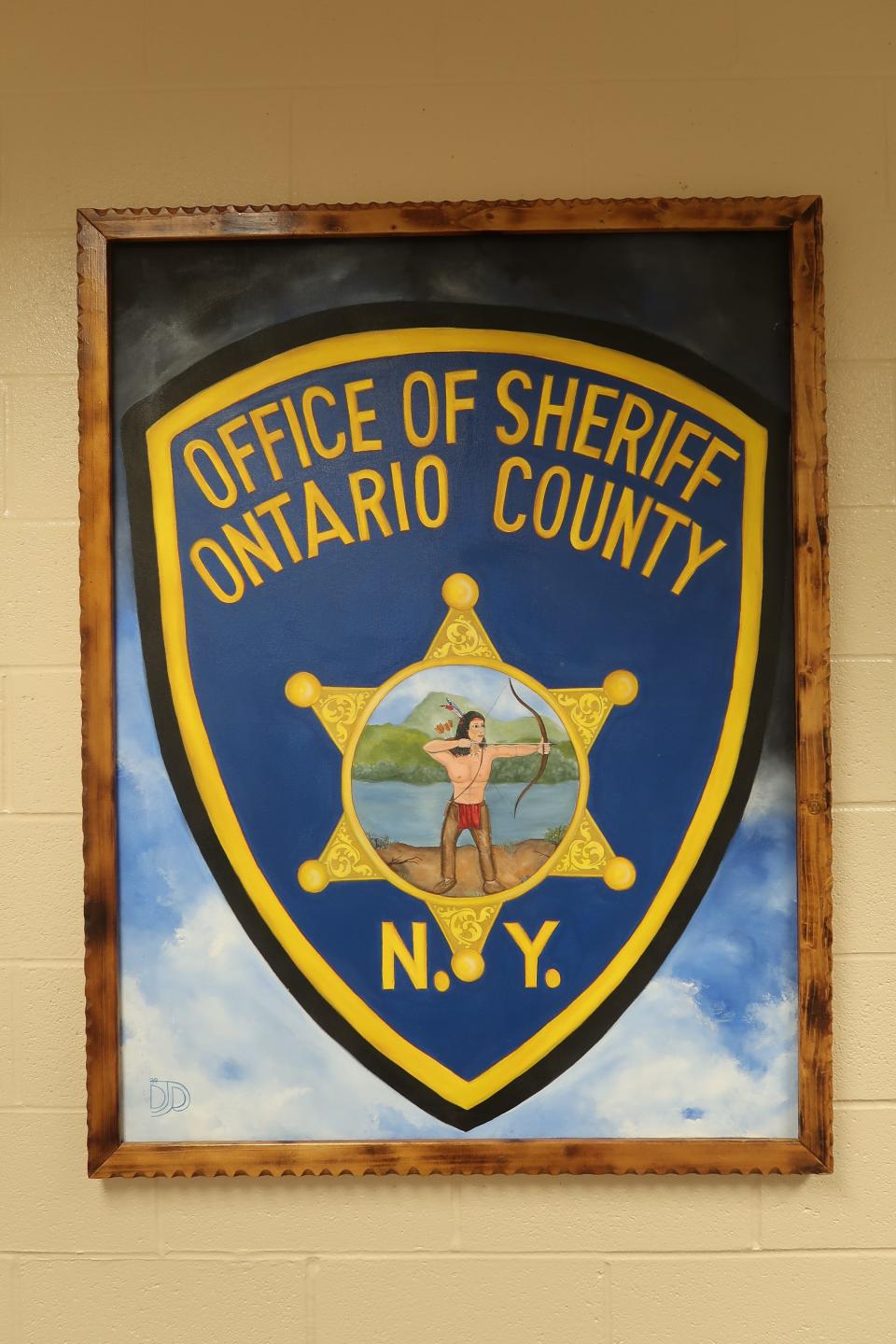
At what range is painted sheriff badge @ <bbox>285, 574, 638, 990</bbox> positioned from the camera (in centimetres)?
111

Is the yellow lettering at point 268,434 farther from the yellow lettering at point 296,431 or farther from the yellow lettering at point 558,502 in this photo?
the yellow lettering at point 558,502

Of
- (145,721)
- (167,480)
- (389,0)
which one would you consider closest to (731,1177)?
(145,721)

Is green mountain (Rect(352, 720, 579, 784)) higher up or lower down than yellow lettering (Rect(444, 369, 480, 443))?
lower down

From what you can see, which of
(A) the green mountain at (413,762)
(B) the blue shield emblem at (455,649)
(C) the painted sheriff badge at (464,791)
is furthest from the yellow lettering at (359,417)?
(A) the green mountain at (413,762)

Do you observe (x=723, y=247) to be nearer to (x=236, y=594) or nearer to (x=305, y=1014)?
(x=236, y=594)

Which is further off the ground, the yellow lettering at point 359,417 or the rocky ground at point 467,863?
the yellow lettering at point 359,417

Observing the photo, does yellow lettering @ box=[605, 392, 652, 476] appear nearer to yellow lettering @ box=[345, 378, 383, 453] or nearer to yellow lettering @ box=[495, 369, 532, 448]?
yellow lettering @ box=[495, 369, 532, 448]

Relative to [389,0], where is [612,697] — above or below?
below

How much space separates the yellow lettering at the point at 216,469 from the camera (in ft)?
3.70

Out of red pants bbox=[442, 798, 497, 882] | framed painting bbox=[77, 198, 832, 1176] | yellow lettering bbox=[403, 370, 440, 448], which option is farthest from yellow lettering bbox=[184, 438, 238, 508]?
red pants bbox=[442, 798, 497, 882]

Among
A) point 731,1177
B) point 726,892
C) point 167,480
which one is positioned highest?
point 167,480

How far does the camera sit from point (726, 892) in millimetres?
1117

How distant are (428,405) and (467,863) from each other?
0.56 meters

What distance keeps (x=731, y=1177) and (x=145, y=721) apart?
0.90 meters
